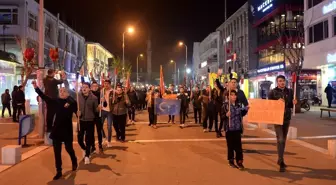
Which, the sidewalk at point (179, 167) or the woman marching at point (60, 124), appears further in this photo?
the woman marching at point (60, 124)

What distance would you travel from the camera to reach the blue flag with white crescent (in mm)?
17719

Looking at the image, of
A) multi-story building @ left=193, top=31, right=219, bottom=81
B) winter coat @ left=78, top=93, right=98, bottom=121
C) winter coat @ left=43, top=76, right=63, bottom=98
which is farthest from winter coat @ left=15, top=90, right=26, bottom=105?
multi-story building @ left=193, top=31, right=219, bottom=81

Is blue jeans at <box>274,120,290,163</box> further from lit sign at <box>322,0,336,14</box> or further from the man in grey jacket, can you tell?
lit sign at <box>322,0,336,14</box>

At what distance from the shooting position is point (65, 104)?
7.89m

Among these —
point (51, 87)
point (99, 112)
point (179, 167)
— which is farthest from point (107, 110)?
point (179, 167)

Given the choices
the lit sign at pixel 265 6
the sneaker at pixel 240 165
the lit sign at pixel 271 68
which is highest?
the lit sign at pixel 265 6

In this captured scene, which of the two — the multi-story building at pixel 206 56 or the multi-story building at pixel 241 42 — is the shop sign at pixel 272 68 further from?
the multi-story building at pixel 206 56

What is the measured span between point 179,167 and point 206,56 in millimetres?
87648

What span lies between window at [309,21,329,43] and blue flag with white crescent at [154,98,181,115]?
17.6 metres

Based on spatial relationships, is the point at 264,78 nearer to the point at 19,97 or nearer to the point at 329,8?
the point at 329,8

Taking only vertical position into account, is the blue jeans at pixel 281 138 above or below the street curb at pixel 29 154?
above

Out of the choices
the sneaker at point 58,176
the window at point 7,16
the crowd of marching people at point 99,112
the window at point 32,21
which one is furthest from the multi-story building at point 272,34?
the sneaker at point 58,176

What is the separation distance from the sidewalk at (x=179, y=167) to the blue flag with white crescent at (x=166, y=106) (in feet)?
17.7

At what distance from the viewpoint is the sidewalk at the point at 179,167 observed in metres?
7.57
